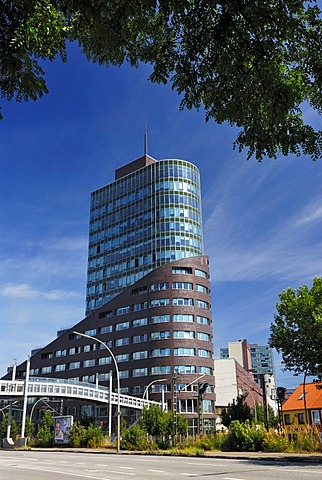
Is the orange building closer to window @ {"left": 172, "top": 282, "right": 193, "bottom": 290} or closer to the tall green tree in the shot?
window @ {"left": 172, "top": 282, "right": 193, "bottom": 290}

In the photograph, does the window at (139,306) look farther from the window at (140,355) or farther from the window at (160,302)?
the window at (140,355)

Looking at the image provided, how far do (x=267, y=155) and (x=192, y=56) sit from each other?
147 cm

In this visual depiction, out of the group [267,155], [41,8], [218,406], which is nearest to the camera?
[41,8]

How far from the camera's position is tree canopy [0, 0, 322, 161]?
416cm

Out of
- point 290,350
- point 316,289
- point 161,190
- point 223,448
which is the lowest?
point 223,448

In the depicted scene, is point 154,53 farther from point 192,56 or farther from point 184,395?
point 184,395

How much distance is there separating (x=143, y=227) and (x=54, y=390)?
143 ft

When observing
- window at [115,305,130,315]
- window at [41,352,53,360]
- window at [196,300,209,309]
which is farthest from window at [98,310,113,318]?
window at [196,300,209,309]

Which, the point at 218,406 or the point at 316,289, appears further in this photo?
the point at 218,406

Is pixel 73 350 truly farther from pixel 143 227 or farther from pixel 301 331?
pixel 301 331

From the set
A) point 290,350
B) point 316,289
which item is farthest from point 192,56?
point 316,289

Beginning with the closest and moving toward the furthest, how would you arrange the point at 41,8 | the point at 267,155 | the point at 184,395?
1. the point at 41,8
2. the point at 267,155
3. the point at 184,395

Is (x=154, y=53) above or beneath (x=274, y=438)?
above

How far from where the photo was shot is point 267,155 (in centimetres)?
568
